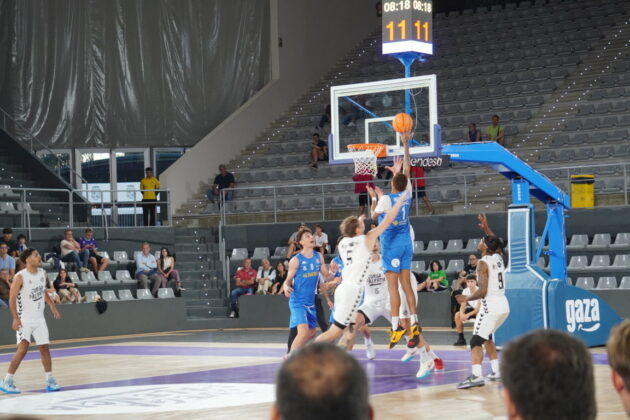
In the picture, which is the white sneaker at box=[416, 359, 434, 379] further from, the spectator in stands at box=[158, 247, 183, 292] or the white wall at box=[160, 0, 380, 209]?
the white wall at box=[160, 0, 380, 209]

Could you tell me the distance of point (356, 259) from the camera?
11.5 metres

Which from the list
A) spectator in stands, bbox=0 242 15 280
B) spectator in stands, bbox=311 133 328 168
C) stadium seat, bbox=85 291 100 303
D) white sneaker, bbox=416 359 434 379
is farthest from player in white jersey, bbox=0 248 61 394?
spectator in stands, bbox=311 133 328 168

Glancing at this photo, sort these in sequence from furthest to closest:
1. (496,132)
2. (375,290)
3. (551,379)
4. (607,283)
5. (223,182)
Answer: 1. (223,182)
2. (496,132)
3. (607,283)
4. (375,290)
5. (551,379)

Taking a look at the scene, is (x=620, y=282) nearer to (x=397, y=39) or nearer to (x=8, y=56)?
(x=397, y=39)

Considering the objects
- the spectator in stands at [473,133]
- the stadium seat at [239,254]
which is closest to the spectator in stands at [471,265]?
the spectator in stands at [473,133]

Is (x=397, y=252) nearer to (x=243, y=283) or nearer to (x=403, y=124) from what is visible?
(x=403, y=124)

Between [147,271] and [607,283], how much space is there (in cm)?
995

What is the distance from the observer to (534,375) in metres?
2.74

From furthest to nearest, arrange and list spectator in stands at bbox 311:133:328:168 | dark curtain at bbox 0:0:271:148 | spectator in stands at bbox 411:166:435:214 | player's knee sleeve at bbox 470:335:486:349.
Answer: dark curtain at bbox 0:0:271:148, spectator in stands at bbox 311:133:328:168, spectator in stands at bbox 411:166:435:214, player's knee sleeve at bbox 470:335:486:349

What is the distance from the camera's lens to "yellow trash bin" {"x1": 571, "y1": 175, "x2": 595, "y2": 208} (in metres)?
20.0

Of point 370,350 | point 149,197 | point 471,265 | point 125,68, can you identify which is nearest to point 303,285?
point 370,350

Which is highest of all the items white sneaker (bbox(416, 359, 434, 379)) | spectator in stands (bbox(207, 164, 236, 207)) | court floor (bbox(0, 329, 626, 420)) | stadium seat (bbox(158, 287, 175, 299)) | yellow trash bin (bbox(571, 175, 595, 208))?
spectator in stands (bbox(207, 164, 236, 207))

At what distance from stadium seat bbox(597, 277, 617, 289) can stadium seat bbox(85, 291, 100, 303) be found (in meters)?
10.2

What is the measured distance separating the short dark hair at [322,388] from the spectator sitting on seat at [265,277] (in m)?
19.1
